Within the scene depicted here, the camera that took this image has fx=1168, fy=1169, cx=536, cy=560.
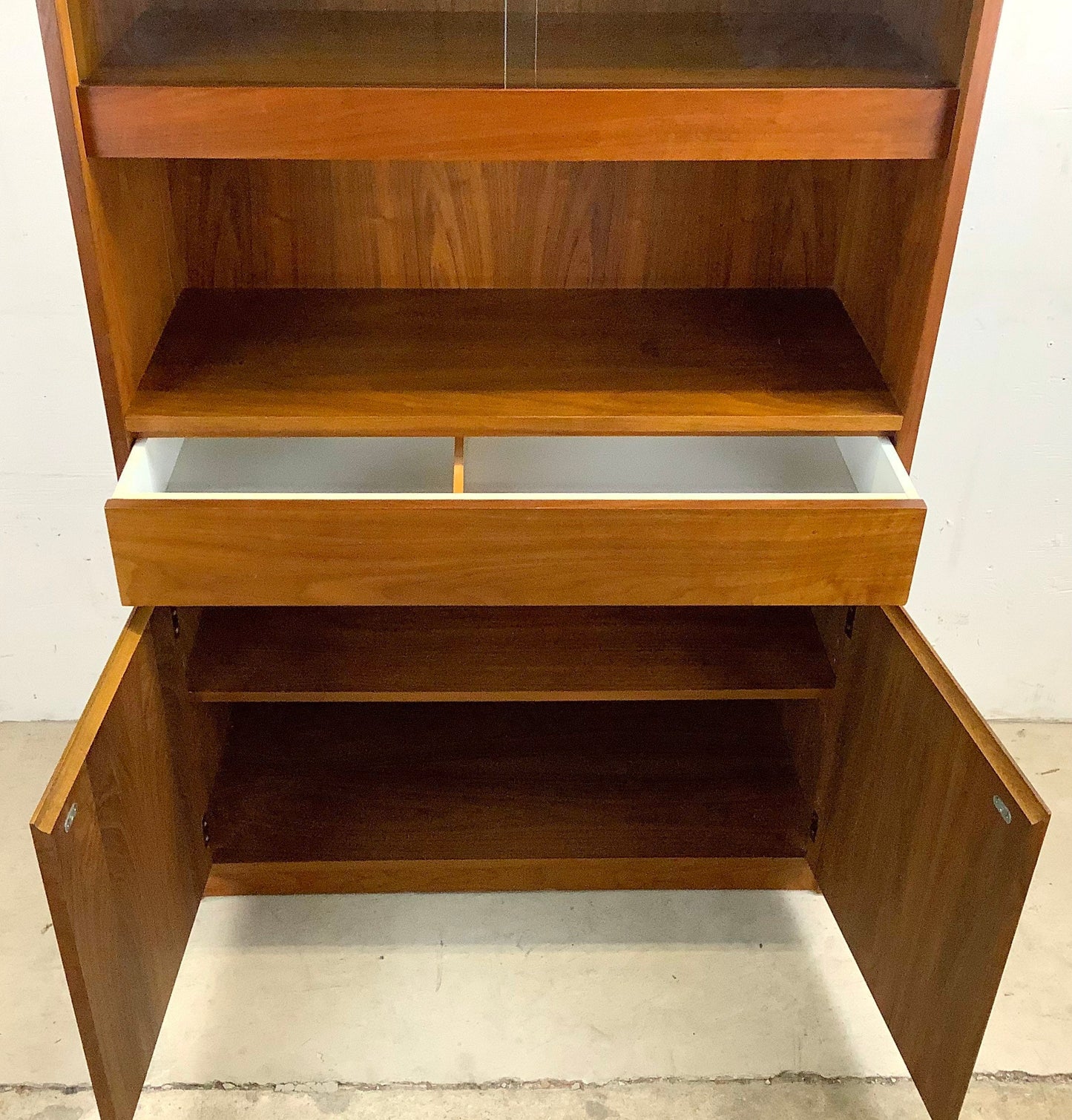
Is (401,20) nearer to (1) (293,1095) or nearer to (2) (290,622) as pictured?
(2) (290,622)

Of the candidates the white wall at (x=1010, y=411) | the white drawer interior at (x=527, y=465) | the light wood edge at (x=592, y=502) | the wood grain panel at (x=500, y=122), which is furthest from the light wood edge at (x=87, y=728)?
the white wall at (x=1010, y=411)

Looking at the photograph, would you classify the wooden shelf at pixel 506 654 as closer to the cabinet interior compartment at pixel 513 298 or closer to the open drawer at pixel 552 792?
the open drawer at pixel 552 792

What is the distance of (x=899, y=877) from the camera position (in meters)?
1.20

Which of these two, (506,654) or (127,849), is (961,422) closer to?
(506,654)

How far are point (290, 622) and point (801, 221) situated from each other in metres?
0.81

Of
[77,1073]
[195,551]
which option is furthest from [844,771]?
[77,1073]

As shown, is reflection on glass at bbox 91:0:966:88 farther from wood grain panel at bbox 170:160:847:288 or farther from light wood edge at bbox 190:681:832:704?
light wood edge at bbox 190:681:832:704

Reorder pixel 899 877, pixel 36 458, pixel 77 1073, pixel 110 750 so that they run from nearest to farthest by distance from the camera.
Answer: pixel 110 750
pixel 899 877
pixel 77 1073
pixel 36 458

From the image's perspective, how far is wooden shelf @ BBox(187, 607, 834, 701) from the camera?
138 centimetres

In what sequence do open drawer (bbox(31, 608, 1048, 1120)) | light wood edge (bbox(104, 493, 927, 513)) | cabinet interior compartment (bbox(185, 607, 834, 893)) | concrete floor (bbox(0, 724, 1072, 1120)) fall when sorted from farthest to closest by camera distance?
cabinet interior compartment (bbox(185, 607, 834, 893)), concrete floor (bbox(0, 724, 1072, 1120)), light wood edge (bbox(104, 493, 927, 513)), open drawer (bbox(31, 608, 1048, 1120))

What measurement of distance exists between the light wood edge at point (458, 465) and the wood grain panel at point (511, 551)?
0.17 feet

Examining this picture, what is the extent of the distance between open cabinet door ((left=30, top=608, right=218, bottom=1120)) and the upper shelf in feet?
1.62

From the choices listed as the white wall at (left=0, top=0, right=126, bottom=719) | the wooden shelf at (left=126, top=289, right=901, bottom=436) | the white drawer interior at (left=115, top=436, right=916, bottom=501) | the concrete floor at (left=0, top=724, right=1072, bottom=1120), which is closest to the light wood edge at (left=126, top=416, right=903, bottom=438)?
the wooden shelf at (left=126, top=289, right=901, bottom=436)

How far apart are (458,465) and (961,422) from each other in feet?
2.68
